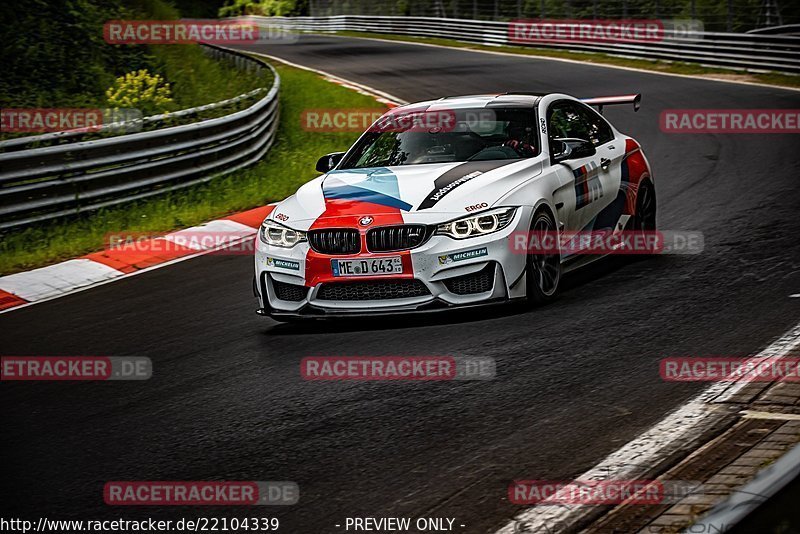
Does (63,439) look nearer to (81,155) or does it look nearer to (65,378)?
(65,378)

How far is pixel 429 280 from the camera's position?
744 cm

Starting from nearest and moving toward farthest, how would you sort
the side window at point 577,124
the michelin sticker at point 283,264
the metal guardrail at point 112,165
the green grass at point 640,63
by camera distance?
the michelin sticker at point 283,264 → the side window at point 577,124 → the metal guardrail at point 112,165 → the green grass at point 640,63

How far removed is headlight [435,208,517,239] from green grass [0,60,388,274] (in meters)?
5.50

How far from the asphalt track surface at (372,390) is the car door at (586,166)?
0.55 metres

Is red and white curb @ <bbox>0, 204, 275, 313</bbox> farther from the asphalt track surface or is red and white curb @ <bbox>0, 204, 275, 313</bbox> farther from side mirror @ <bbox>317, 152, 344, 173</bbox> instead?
side mirror @ <bbox>317, 152, 344, 173</bbox>

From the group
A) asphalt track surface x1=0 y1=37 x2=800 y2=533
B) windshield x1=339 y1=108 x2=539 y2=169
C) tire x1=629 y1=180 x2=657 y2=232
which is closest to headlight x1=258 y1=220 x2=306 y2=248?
asphalt track surface x1=0 y1=37 x2=800 y2=533

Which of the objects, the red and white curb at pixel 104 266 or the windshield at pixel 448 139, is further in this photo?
the red and white curb at pixel 104 266

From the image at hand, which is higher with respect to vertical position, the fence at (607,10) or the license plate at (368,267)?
the fence at (607,10)

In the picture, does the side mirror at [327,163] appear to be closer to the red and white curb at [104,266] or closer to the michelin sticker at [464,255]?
the michelin sticker at [464,255]

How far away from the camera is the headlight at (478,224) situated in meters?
7.51

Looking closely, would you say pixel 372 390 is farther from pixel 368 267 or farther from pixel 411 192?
pixel 411 192

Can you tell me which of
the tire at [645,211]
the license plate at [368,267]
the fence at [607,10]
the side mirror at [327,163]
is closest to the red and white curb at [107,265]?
the side mirror at [327,163]

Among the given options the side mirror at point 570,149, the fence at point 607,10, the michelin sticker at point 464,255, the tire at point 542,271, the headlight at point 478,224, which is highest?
the fence at point 607,10

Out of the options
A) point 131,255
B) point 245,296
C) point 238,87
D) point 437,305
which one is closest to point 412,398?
point 437,305
